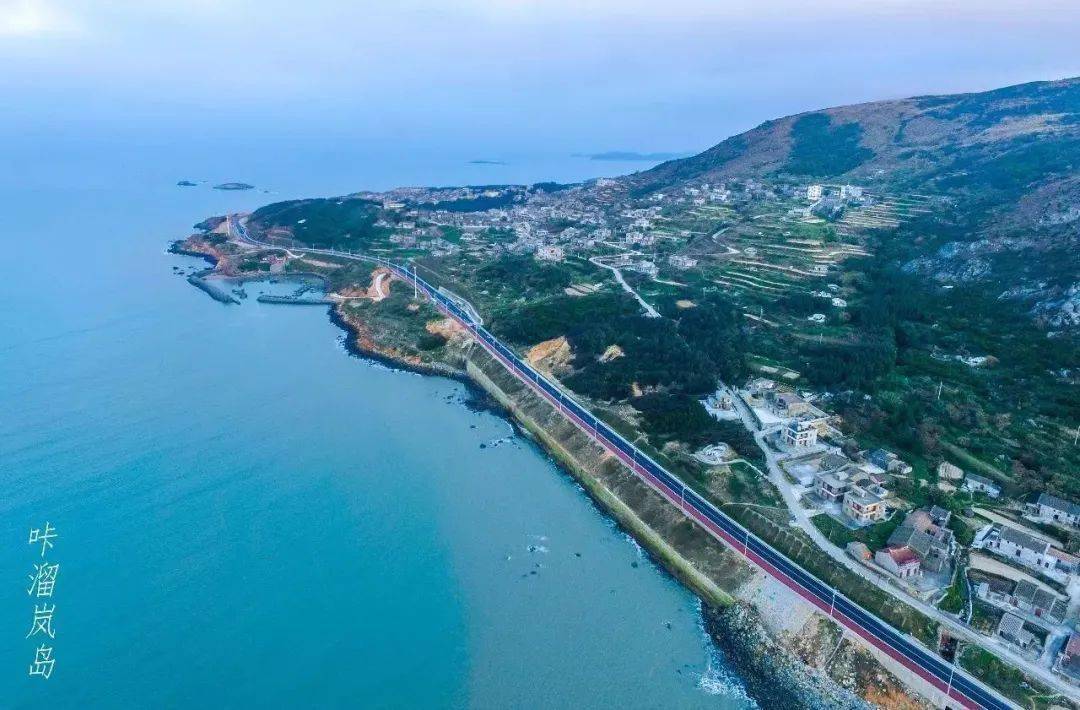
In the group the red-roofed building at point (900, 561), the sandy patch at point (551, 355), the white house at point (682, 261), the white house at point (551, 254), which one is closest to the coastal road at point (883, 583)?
the red-roofed building at point (900, 561)

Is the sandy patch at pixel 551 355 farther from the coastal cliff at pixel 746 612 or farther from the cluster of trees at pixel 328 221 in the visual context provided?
→ the cluster of trees at pixel 328 221

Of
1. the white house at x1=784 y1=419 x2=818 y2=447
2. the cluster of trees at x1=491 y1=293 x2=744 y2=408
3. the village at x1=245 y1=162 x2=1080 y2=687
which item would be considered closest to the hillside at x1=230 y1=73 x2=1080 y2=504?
the cluster of trees at x1=491 y1=293 x2=744 y2=408

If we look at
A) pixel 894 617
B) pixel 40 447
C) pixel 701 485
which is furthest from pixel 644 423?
pixel 40 447

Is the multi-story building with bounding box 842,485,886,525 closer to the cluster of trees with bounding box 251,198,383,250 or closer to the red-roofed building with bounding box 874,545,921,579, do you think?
the red-roofed building with bounding box 874,545,921,579

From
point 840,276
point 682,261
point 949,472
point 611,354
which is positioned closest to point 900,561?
point 949,472

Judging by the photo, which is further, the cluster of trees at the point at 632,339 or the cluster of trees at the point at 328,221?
the cluster of trees at the point at 328,221

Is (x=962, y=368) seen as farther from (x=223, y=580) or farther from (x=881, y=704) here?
(x=223, y=580)

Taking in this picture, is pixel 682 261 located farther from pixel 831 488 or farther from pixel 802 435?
pixel 831 488
